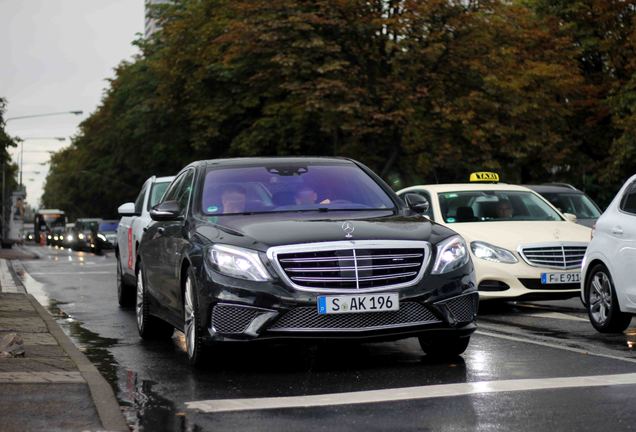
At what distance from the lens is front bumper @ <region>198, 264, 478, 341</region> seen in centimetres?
919

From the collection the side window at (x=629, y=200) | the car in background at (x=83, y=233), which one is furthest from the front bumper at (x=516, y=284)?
the car in background at (x=83, y=233)

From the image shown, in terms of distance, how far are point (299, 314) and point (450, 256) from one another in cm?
125

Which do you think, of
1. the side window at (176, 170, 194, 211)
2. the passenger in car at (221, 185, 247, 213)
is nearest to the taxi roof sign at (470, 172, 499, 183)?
the side window at (176, 170, 194, 211)

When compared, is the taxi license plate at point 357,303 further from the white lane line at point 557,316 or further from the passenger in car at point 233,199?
the white lane line at point 557,316

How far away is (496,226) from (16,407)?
8.85 m

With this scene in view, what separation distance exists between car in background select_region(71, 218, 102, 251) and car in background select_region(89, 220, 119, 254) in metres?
1.24

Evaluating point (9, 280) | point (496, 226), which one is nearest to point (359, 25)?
point (9, 280)

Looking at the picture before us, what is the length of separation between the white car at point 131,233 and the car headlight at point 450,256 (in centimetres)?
680

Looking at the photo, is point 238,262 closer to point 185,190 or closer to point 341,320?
point 341,320

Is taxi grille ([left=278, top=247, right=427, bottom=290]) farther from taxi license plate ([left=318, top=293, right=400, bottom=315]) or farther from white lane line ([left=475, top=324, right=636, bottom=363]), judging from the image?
white lane line ([left=475, top=324, right=636, bottom=363])

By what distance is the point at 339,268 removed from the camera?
30.4ft

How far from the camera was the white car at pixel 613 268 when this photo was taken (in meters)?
11.7

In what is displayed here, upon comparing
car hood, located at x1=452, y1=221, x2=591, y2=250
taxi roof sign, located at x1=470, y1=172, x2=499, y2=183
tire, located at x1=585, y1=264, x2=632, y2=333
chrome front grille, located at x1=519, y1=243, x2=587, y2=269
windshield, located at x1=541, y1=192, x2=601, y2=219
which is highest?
taxi roof sign, located at x1=470, y1=172, x2=499, y2=183

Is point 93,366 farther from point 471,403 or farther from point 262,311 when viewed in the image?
point 471,403
